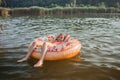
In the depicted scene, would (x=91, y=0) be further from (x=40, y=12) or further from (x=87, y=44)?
(x=87, y=44)

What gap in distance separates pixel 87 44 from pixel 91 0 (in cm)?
5270

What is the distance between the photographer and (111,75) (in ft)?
24.6

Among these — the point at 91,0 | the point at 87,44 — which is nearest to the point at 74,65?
the point at 87,44

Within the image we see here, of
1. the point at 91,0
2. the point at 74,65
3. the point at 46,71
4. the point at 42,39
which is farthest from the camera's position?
the point at 91,0

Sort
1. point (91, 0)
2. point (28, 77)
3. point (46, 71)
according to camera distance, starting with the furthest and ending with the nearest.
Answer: point (91, 0), point (46, 71), point (28, 77)

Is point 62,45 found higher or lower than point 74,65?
higher

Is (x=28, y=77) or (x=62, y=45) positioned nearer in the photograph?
(x=28, y=77)

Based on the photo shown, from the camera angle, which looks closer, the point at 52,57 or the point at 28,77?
the point at 28,77

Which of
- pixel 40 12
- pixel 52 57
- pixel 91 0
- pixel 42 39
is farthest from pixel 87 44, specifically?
pixel 91 0

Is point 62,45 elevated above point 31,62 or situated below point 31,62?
above

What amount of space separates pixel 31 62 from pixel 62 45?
157 centimetres

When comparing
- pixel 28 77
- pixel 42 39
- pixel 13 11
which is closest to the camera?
pixel 28 77

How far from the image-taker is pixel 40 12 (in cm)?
4212

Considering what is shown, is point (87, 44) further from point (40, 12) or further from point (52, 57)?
point (40, 12)
